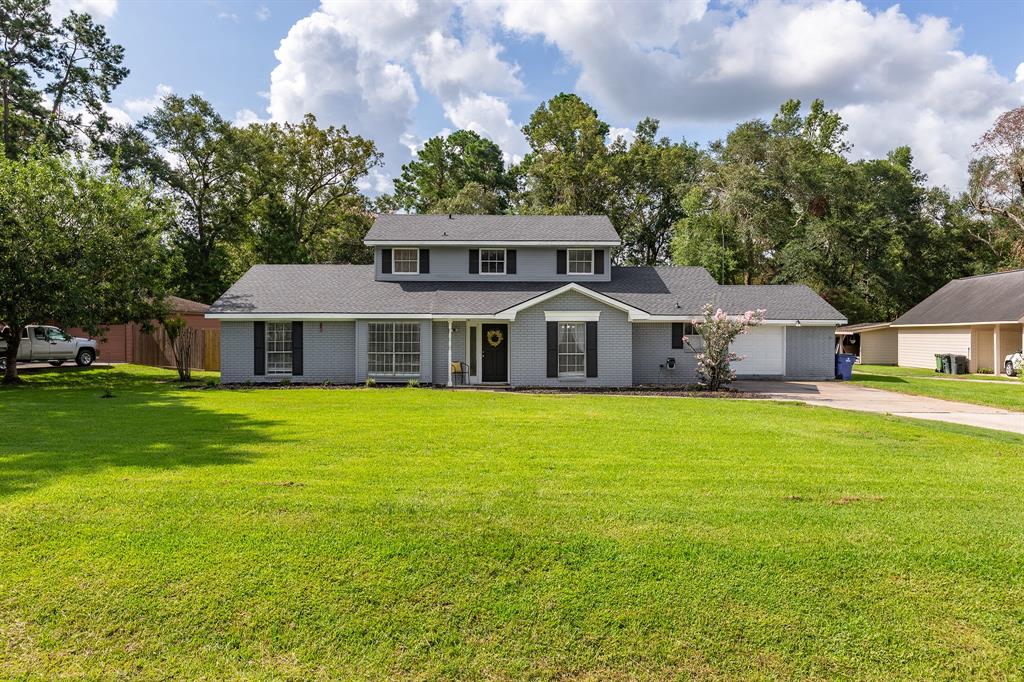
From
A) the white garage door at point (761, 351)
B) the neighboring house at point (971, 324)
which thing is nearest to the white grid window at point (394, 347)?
the white garage door at point (761, 351)

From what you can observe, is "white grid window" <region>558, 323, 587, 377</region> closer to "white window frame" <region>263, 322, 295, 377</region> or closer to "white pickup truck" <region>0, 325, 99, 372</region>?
"white window frame" <region>263, 322, 295, 377</region>

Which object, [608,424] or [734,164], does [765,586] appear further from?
[734,164]

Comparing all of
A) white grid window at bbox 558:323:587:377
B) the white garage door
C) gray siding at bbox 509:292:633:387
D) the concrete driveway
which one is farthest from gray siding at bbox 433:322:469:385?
the white garage door

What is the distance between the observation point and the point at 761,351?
2262cm

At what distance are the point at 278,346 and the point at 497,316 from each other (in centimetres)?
790

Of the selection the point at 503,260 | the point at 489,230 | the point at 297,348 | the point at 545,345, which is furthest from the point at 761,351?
the point at 297,348

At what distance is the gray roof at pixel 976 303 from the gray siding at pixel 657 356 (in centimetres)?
1625

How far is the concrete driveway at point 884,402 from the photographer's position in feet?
40.5

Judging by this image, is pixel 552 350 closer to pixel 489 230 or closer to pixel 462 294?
pixel 462 294

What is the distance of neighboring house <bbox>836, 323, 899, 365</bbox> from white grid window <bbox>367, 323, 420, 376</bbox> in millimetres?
27117

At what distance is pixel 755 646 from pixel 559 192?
37973 mm

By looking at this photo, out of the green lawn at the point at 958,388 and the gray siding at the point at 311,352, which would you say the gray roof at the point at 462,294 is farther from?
the green lawn at the point at 958,388

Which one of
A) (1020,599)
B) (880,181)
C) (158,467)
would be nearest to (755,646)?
(1020,599)

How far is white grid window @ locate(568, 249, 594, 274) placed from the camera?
77.3 ft
